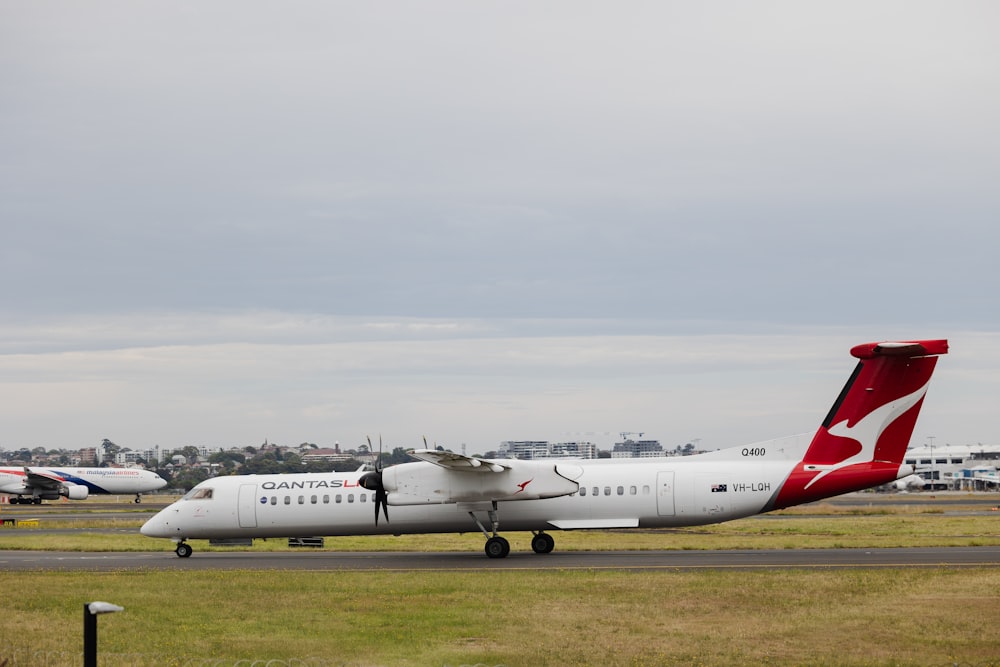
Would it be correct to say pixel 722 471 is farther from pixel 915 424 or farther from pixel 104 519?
pixel 104 519

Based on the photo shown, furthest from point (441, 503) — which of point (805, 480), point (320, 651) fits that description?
point (320, 651)

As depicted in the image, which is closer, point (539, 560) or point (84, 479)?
point (539, 560)

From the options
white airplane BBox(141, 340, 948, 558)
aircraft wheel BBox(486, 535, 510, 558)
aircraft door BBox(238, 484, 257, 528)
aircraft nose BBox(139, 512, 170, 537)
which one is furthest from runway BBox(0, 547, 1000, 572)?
aircraft door BBox(238, 484, 257, 528)

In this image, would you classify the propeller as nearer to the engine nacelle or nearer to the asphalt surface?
the asphalt surface

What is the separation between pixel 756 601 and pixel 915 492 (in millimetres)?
108148

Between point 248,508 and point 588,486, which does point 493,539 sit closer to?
point 588,486

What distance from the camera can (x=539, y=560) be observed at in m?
29.9

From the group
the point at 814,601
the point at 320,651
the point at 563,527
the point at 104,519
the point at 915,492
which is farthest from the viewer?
the point at 915,492

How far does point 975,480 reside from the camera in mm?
134125

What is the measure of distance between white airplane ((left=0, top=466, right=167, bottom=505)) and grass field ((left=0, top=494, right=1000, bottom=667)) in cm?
6674

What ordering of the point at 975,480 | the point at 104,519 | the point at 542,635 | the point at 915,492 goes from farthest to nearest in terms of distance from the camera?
the point at 975,480 → the point at 915,492 → the point at 104,519 → the point at 542,635

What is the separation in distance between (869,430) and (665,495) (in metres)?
6.05

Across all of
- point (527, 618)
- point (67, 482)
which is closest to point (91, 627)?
point (527, 618)

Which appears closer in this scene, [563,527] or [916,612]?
[916,612]
